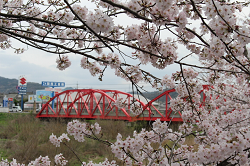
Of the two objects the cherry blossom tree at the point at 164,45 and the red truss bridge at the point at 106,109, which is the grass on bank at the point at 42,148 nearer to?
the red truss bridge at the point at 106,109

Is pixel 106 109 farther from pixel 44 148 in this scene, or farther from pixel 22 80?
pixel 22 80

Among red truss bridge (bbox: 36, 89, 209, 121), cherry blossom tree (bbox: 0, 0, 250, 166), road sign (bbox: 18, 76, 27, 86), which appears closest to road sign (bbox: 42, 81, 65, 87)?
red truss bridge (bbox: 36, 89, 209, 121)

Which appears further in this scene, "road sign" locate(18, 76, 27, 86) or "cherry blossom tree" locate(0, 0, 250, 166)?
"road sign" locate(18, 76, 27, 86)

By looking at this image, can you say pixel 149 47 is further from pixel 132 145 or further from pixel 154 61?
pixel 132 145

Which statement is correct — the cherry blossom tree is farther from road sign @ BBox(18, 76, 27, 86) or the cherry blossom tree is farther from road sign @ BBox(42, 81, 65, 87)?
road sign @ BBox(18, 76, 27, 86)

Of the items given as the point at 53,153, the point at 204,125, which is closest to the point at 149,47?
the point at 204,125

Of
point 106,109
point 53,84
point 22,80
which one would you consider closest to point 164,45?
point 106,109

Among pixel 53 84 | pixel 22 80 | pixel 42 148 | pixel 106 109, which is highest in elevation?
pixel 22 80

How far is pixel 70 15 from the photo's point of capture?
2.02 meters

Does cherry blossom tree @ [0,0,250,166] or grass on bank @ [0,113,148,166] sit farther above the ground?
cherry blossom tree @ [0,0,250,166]

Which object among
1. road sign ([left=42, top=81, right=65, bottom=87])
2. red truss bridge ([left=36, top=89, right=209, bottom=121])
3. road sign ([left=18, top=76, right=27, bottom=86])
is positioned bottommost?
red truss bridge ([left=36, top=89, right=209, bottom=121])

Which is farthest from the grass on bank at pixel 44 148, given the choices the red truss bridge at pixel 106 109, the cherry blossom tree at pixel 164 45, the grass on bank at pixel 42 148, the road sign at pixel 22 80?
the road sign at pixel 22 80

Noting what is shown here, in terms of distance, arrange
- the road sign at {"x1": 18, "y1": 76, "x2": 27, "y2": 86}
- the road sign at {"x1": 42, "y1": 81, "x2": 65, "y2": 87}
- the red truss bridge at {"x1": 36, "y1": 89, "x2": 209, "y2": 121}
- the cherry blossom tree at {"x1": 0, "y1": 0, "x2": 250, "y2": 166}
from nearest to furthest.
Result: the cherry blossom tree at {"x1": 0, "y1": 0, "x2": 250, "y2": 166}
the red truss bridge at {"x1": 36, "y1": 89, "x2": 209, "y2": 121}
the road sign at {"x1": 42, "y1": 81, "x2": 65, "y2": 87}
the road sign at {"x1": 18, "y1": 76, "x2": 27, "y2": 86}

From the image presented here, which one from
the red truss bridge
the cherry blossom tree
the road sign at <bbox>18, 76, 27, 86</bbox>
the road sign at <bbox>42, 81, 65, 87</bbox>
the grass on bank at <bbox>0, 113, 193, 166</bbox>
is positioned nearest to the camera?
the cherry blossom tree
